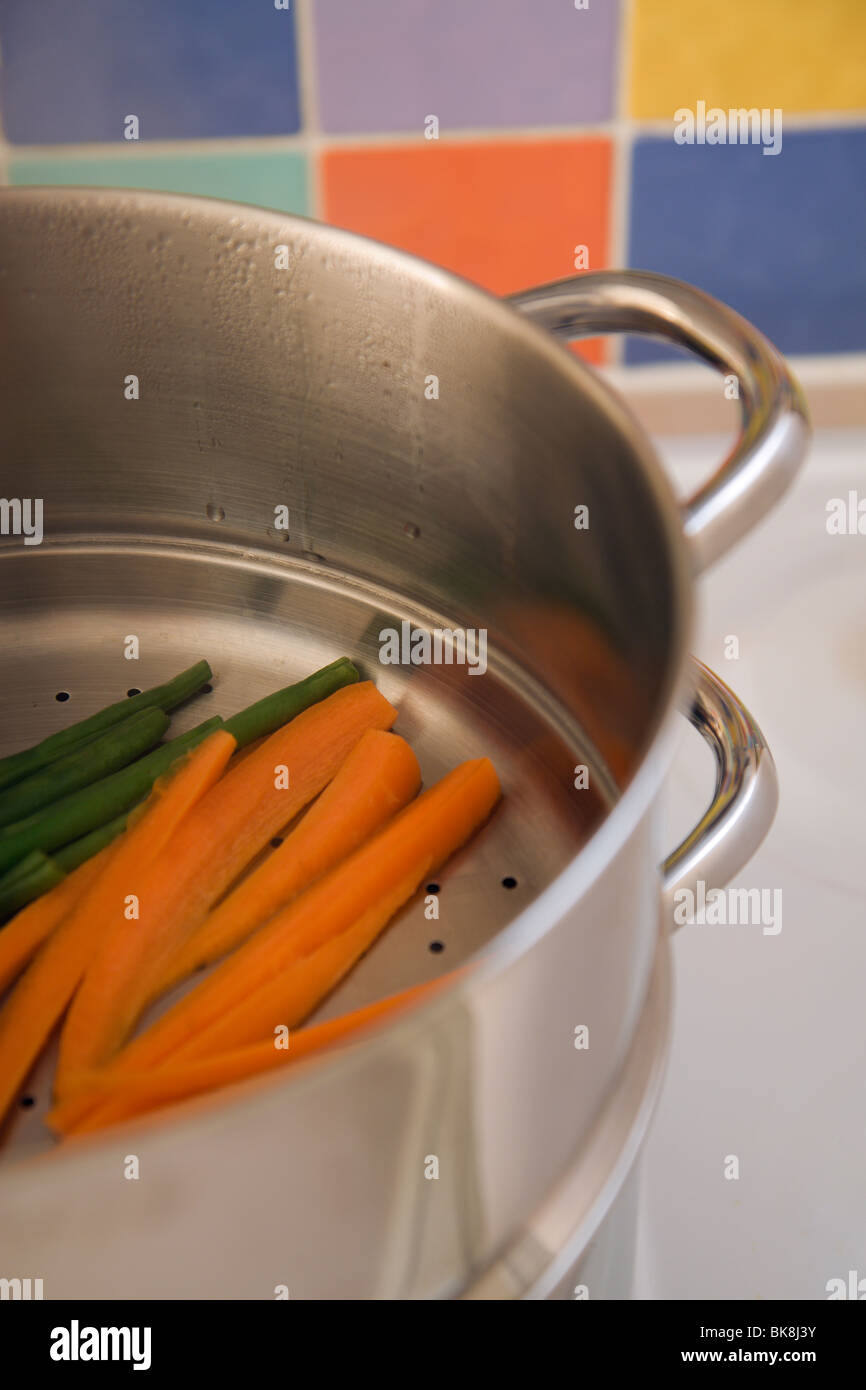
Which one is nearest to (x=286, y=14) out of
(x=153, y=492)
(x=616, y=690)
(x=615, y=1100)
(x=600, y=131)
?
(x=600, y=131)

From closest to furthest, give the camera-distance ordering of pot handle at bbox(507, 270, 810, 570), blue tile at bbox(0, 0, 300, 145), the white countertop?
1. pot handle at bbox(507, 270, 810, 570)
2. the white countertop
3. blue tile at bbox(0, 0, 300, 145)

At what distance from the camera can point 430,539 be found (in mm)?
665

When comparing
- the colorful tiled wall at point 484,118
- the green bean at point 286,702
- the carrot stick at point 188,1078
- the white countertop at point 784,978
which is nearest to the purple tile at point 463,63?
the colorful tiled wall at point 484,118

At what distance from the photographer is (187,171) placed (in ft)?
2.94

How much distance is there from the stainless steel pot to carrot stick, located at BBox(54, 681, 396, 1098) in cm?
3

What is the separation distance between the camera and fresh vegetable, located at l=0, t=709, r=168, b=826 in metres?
0.59

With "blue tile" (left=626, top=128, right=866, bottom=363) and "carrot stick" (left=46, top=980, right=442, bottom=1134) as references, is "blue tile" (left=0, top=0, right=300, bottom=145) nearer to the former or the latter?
"blue tile" (left=626, top=128, right=866, bottom=363)

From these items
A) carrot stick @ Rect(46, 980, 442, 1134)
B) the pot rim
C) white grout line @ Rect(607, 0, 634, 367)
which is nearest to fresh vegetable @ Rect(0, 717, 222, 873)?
carrot stick @ Rect(46, 980, 442, 1134)

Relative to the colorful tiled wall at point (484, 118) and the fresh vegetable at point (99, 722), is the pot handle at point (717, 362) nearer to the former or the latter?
the fresh vegetable at point (99, 722)

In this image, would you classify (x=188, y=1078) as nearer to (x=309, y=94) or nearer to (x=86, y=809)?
(x=86, y=809)
